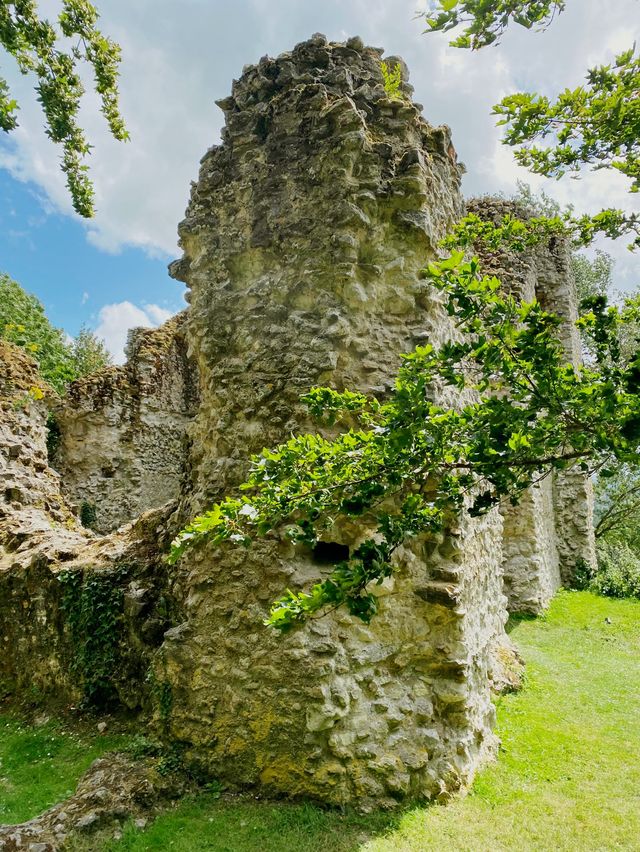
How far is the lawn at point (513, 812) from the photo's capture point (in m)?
3.75

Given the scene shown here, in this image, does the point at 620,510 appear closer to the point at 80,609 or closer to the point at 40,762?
the point at 80,609

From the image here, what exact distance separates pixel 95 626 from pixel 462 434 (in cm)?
469

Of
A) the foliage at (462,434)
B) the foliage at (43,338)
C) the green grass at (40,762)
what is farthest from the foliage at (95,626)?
the foliage at (43,338)

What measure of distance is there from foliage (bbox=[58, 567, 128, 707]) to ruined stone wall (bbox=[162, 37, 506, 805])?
1.17 metres

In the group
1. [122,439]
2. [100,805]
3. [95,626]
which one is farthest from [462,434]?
[122,439]

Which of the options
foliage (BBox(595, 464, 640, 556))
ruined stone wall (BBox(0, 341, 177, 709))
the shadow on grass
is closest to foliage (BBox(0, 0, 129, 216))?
ruined stone wall (BBox(0, 341, 177, 709))

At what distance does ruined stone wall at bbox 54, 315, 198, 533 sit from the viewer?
12625 mm

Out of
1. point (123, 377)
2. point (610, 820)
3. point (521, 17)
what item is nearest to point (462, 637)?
point (610, 820)

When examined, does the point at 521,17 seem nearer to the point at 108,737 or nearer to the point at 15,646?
the point at 108,737

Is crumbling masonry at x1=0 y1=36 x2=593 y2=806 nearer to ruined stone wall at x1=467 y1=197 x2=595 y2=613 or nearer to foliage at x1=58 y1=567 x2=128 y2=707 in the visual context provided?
foliage at x1=58 y1=567 x2=128 y2=707

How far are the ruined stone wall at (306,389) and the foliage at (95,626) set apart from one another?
3.83ft

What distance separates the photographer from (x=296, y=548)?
4539mm

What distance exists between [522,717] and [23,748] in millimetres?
5153

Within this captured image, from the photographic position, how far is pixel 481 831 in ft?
12.6
